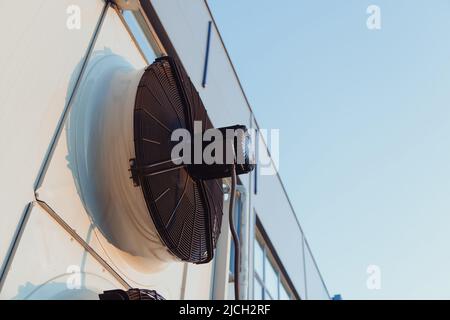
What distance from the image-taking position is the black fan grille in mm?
1575

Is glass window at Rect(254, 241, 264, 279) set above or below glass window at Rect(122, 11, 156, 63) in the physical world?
below

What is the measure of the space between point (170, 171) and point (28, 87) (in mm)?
549

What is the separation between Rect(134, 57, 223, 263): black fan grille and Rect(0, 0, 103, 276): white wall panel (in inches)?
11.2

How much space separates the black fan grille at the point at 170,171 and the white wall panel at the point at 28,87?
0.29m

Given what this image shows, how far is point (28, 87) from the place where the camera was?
54.2 inches

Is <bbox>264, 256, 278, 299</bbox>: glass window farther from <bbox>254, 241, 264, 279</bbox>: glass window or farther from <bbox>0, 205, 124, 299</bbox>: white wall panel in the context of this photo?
<bbox>0, 205, 124, 299</bbox>: white wall panel

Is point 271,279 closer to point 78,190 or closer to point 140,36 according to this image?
point 140,36

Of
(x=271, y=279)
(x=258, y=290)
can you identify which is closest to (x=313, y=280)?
(x=271, y=279)

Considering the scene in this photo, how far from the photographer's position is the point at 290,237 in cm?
655

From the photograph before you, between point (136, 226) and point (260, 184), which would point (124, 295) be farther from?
point (260, 184)

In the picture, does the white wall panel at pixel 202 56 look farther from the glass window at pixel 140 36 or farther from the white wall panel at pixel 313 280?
the white wall panel at pixel 313 280

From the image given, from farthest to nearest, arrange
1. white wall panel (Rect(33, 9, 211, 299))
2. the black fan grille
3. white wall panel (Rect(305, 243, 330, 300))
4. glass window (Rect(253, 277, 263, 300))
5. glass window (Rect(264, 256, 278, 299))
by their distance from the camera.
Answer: white wall panel (Rect(305, 243, 330, 300)), glass window (Rect(264, 256, 278, 299)), glass window (Rect(253, 277, 263, 300)), the black fan grille, white wall panel (Rect(33, 9, 211, 299))

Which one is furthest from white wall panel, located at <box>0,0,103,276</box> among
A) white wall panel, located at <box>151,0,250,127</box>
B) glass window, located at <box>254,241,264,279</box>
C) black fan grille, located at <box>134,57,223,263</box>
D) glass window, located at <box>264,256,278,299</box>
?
glass window, located at <box>264,256,278,299</box>
